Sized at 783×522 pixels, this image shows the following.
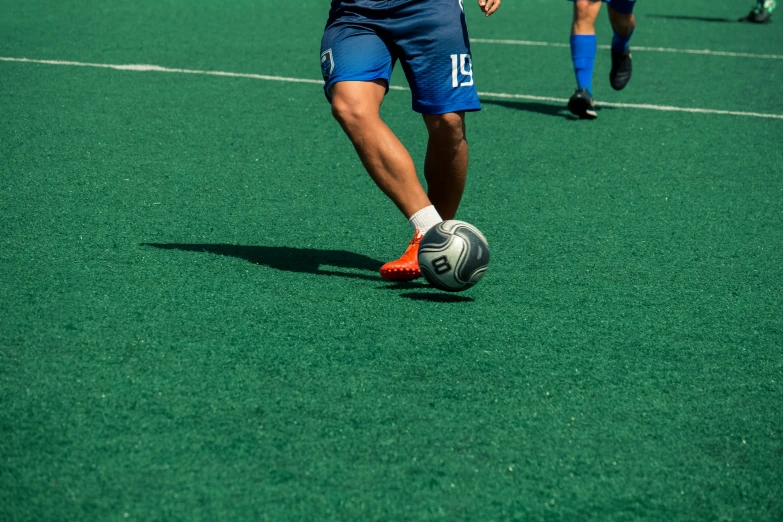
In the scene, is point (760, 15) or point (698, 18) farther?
point (698, 18)

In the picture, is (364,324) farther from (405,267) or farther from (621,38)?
(621,38)

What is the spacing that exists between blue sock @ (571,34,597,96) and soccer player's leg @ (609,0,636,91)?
40 centimetres

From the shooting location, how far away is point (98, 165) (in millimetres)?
5695

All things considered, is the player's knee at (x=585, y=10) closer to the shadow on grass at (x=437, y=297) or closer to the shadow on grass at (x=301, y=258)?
the shadow on grass at (x=301, y=258)

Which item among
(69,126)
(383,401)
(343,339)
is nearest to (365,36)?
(343,339)

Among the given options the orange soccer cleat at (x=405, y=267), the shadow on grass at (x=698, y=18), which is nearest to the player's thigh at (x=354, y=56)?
the orange soccer cleat at (x=405, y=267)

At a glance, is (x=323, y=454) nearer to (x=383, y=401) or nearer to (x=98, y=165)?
(x=383, y=401)

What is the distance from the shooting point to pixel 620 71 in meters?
8.46

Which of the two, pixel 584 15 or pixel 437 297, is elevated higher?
pixel 584 15

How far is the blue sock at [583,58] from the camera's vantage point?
7777 millimetres

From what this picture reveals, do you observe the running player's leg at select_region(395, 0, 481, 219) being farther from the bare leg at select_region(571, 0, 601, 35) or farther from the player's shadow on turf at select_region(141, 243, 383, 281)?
the bare leg at select_region(571, 0, 601, 35)

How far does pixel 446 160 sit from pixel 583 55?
154 inches

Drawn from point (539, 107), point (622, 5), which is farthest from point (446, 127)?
point (622, 5)

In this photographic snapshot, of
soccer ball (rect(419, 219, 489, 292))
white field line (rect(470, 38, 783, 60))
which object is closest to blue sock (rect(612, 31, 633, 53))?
white field line (rect(470, 38, 783, 60))
